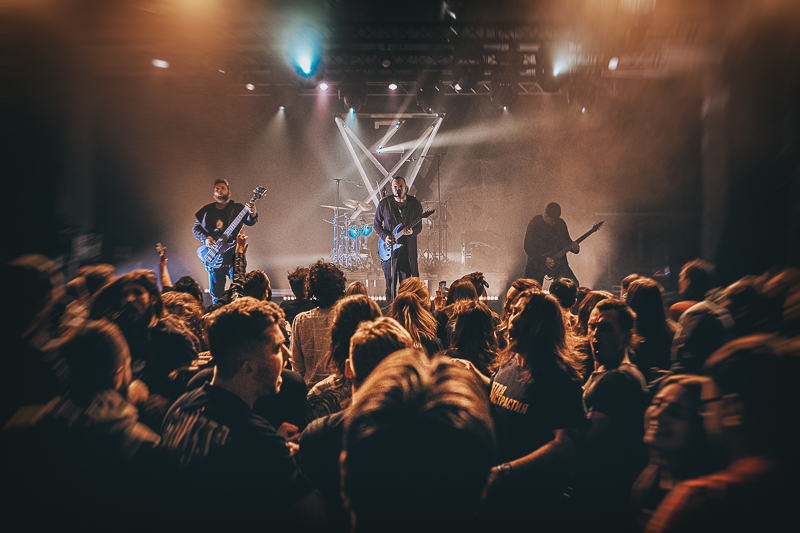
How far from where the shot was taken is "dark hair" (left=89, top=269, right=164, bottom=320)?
5.81 feet

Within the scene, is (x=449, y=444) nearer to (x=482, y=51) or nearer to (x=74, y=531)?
(x=74, y=531)

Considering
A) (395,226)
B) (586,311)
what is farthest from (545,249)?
(586,311)

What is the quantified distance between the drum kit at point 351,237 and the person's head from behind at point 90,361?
7.62 meters

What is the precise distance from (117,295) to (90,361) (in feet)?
1.90

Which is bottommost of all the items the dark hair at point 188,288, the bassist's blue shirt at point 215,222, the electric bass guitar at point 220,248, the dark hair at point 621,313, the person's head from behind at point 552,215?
the dark hair at point 188,288

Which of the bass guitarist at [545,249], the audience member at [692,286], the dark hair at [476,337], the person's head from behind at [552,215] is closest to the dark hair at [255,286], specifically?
the dark hair at [476,337]

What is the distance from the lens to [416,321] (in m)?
2.15

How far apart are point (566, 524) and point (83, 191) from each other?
450 cm

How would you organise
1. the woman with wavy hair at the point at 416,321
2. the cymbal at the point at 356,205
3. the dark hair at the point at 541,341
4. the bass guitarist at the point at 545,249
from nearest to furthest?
the dark hair at the point at 541,341 → the woman with wavy hair at the point at 416,321 → the bass guitarist at the point at 545,249 → the cymbal at the point at 356,205

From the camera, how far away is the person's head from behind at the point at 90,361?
1279mm

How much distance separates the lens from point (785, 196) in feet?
8.25

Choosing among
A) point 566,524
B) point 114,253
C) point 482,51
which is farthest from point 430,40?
point 566,524

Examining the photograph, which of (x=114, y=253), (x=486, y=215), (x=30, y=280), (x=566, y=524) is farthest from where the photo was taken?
(x=486, y=215)

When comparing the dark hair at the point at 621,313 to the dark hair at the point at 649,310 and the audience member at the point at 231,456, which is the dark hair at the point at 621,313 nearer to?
the dark hair at the point at 649,310
